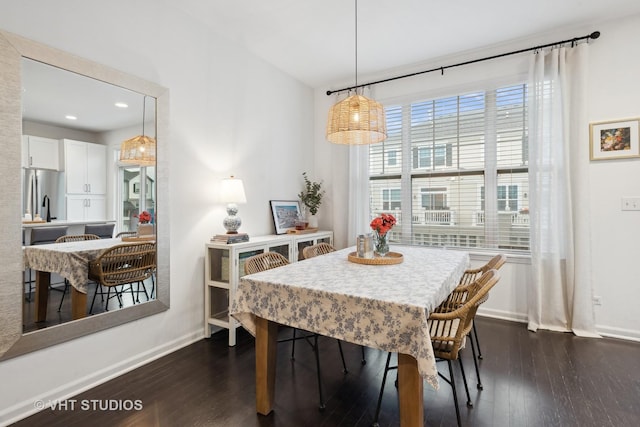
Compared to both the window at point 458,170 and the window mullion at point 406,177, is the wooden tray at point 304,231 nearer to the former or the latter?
the window at point 458,170

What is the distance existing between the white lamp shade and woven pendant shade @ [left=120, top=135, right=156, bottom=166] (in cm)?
65

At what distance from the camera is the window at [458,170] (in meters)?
3.46

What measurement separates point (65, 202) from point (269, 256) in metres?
1.41

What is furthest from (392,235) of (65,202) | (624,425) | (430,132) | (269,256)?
(65,202)

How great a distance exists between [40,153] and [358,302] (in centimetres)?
212

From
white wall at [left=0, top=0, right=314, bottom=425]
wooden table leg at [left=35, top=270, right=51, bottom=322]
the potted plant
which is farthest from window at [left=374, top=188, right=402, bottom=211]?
wooden table leg at [left=35, top=270, right=51, bottom=322]

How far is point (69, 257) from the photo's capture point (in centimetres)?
224

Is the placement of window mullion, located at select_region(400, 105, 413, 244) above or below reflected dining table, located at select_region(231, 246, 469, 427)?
above

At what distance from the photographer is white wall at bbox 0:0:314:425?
1.98 meters

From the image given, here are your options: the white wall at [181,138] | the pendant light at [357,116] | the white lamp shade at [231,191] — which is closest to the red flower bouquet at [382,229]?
the pendant light at [357,116]

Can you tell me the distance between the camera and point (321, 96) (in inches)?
179

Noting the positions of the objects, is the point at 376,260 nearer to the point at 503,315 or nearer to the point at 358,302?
the point at 358,302

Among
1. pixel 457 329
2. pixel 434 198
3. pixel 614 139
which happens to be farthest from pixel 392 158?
pixel 457 329

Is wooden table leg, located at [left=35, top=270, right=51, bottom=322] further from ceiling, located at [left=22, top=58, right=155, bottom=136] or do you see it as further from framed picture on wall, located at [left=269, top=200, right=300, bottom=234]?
framed picture on wall, located at [left=269, top=200, right=300, bottom=234]
